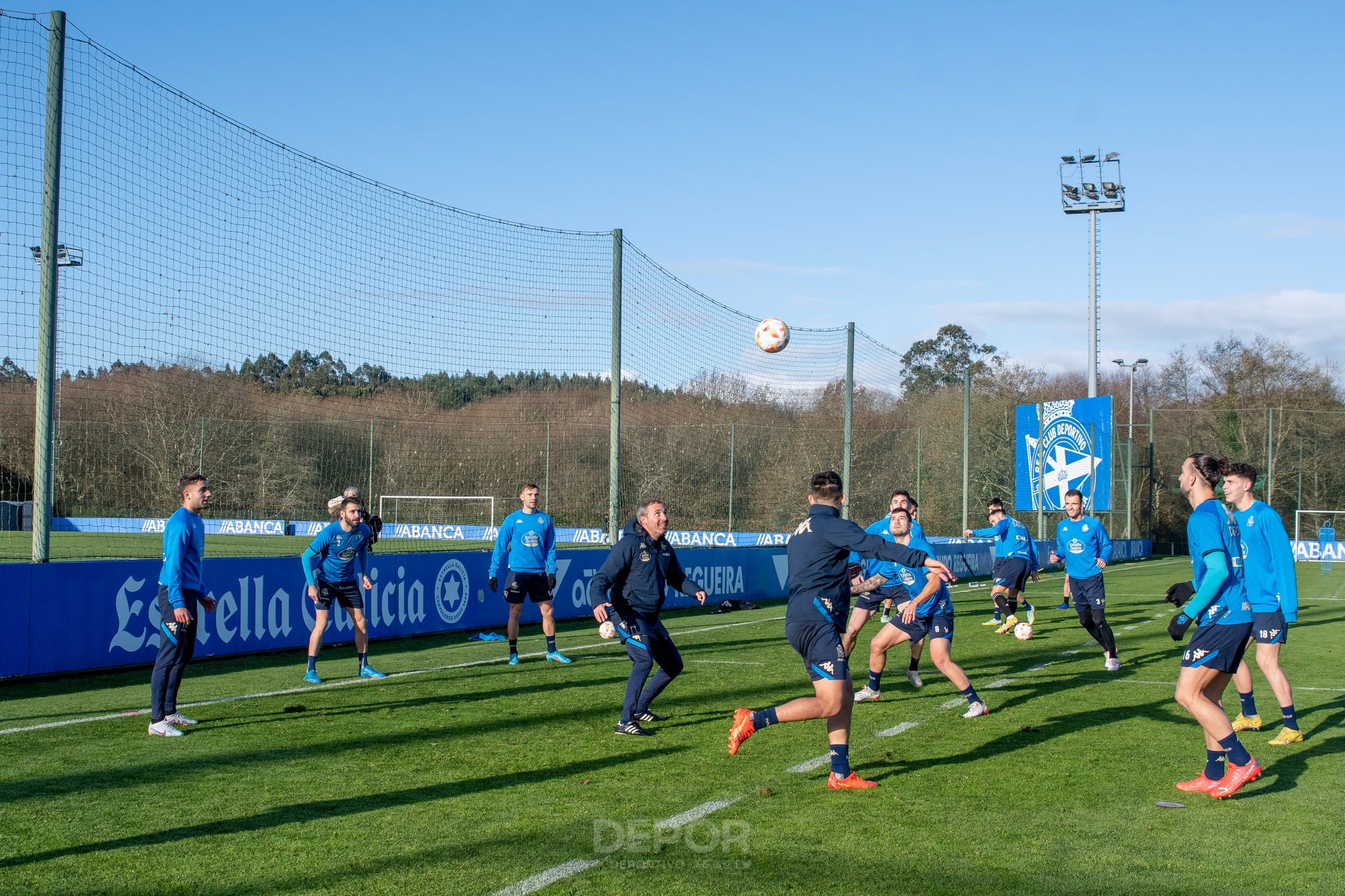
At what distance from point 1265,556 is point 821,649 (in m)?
3.46

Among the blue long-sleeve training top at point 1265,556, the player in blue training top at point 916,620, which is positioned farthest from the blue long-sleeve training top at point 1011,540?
the blue long-sleeve training top at point 1265,556

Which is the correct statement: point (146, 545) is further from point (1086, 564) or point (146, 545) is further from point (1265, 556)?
point (1265, 556)

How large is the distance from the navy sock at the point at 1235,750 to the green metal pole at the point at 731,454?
26.0 metres

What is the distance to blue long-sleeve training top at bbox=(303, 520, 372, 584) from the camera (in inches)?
436

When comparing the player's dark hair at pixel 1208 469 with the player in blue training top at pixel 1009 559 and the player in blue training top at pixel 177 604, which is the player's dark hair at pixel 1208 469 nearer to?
the player in blue training top at pixel 177 604

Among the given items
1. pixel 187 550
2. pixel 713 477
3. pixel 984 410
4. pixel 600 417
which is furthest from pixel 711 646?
pixel 984 410

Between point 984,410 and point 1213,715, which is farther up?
point 984,410

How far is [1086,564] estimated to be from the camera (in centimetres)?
1320

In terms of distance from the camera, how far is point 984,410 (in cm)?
4803

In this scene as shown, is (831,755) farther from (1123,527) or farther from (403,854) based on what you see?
(1123,527)

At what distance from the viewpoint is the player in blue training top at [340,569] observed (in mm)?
11047

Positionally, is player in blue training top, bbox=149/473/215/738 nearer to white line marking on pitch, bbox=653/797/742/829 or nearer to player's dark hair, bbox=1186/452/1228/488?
white line marking on pitch, bbox=653/797/742/829

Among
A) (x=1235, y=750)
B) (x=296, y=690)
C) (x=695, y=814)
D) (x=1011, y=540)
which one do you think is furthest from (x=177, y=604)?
(x=1011, y=540)

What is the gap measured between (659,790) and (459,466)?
23.1m
